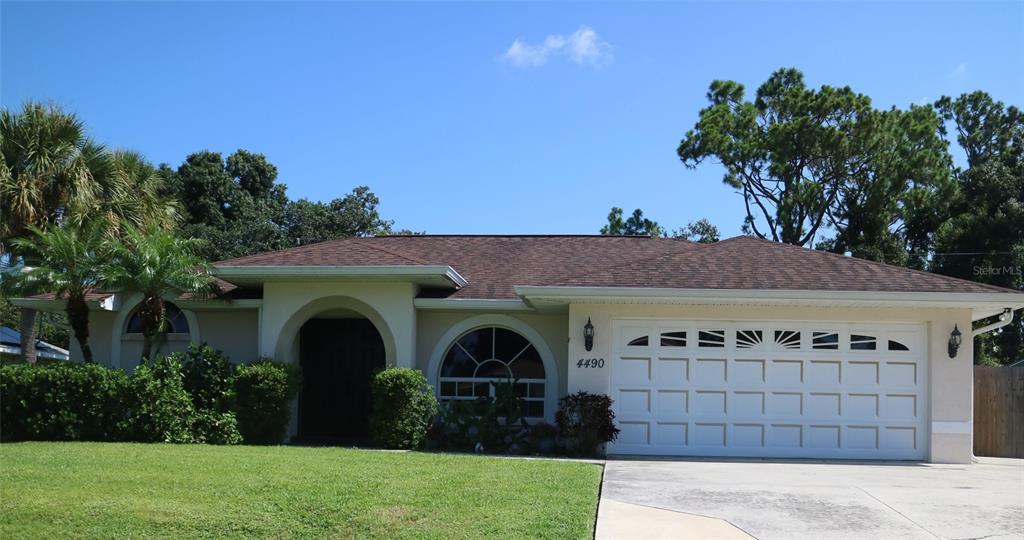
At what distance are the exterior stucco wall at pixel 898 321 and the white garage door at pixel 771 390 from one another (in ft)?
0.52

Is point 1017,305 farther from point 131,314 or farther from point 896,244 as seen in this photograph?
point 896,244

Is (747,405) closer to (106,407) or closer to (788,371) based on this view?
(788,371)

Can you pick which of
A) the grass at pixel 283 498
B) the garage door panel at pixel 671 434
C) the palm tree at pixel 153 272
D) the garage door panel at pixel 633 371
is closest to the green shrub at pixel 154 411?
the palm tree at pixel 153 272

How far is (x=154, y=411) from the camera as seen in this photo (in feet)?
48.8

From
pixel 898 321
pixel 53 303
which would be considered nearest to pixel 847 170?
pixel 898 321

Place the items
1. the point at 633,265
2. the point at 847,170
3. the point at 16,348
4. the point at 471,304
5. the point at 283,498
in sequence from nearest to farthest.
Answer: the point at 283,498, the point at 633,265, the point at 471,304, the point at 16,348, the point at 847,170

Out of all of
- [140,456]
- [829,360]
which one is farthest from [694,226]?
[140,456]

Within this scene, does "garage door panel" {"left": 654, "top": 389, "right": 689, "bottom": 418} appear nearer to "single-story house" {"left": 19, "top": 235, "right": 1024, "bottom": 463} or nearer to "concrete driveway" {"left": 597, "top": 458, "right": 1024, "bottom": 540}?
"single-story house" {"left": 19, "top": 235, "right": 1024, "bottom": 463}

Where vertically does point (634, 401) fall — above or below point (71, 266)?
below

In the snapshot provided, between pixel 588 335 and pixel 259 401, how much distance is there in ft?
18.6

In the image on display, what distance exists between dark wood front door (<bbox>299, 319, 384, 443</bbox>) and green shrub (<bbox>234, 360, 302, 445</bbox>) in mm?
2619

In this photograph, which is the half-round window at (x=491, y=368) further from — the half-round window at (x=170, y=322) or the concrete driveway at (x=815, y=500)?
the half-round window at (x=170, y=322)

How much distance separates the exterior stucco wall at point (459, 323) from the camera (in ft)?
55.4

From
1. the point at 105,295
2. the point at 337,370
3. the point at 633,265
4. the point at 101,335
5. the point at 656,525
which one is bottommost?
the point at 656,525
